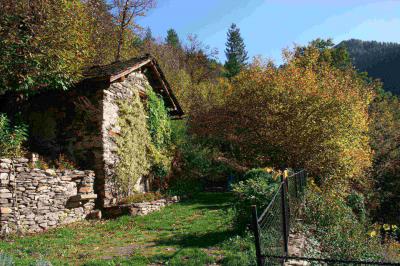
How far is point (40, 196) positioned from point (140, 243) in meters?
3.40

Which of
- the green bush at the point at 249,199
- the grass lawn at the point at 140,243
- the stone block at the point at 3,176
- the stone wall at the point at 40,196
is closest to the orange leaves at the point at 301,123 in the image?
the grass lawn at the point at 140,243

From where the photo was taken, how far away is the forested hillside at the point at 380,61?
2400 inches

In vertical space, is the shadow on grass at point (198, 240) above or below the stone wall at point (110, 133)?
below

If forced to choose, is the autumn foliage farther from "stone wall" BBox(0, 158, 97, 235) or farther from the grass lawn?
"stone wall" BBox(0, 158, 97, 235)

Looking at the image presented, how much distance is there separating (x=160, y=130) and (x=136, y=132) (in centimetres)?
219

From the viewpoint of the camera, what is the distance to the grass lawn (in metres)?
6.28

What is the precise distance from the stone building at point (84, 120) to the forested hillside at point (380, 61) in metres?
46.6

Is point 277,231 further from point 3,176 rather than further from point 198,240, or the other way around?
point 3,176

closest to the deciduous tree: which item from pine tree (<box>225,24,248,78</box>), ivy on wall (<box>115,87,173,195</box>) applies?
ivy on wall (<box>115,87,173,195</box>)

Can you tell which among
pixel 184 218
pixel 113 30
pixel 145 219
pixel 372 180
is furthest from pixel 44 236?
Answer: pixel 113 30

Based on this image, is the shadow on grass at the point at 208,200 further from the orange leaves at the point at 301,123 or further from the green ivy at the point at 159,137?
the orange leaves at the point at 301,123

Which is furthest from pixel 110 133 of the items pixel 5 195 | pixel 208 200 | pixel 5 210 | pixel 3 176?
pixel 208 200

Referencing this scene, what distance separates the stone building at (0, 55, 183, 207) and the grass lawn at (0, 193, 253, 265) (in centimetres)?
209

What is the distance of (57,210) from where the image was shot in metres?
9.84
